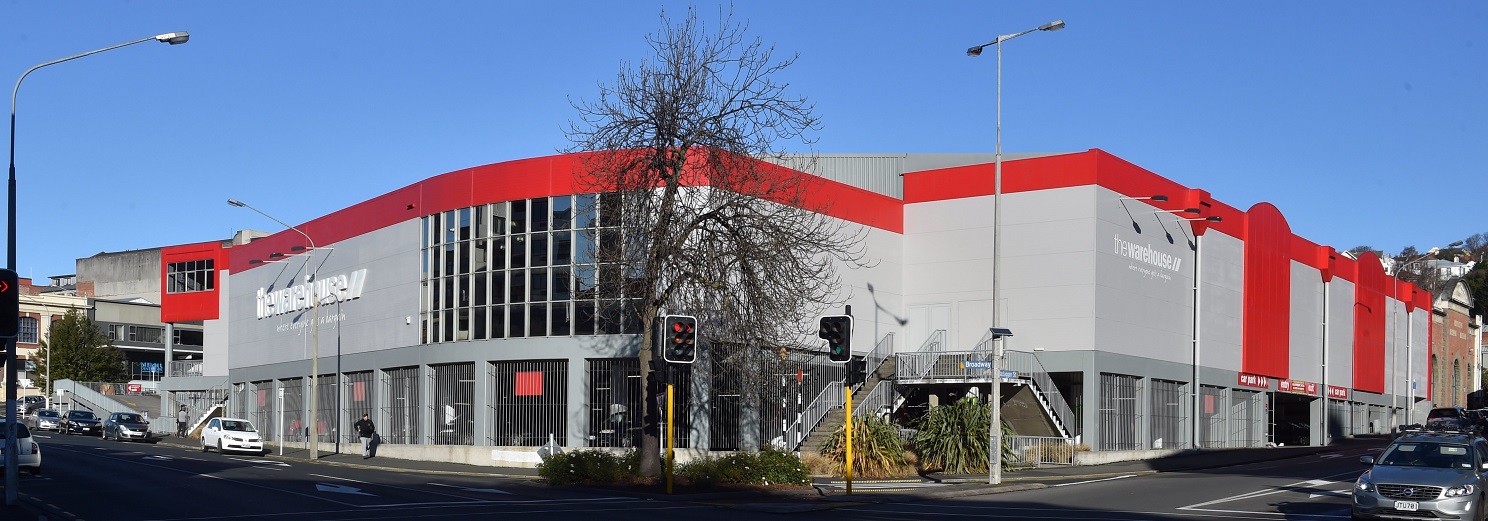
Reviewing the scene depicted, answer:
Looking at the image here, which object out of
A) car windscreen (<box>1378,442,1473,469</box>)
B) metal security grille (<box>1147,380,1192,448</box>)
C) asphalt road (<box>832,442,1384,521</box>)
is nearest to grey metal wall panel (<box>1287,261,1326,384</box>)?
metal security grille (<box>1147,380,1192,448</box>)

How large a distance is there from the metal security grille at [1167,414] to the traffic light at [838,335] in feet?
78.2

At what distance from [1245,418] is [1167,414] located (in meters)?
7.88

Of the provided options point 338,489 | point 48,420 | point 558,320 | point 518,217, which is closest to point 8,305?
point 338,489

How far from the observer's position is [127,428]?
189 feet

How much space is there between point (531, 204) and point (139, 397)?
5051 centimetres

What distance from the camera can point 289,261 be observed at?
173ft

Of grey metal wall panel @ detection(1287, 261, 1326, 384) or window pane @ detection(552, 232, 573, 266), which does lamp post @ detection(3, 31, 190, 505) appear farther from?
grey metal wall panel @ detection(1287, 261, 1326, 384)

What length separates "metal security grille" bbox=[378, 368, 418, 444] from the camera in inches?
1718

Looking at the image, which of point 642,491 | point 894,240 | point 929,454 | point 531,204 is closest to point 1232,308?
point 894,240

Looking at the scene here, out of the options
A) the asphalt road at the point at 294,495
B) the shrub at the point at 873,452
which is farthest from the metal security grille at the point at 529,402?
the shrub at the point at 873,452

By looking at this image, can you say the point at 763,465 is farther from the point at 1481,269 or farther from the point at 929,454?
the point at 1481,269

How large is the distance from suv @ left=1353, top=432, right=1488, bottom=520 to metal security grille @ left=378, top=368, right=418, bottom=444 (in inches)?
1226

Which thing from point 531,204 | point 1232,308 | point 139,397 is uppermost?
point 531,204

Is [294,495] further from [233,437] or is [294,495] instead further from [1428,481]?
[233,437]
